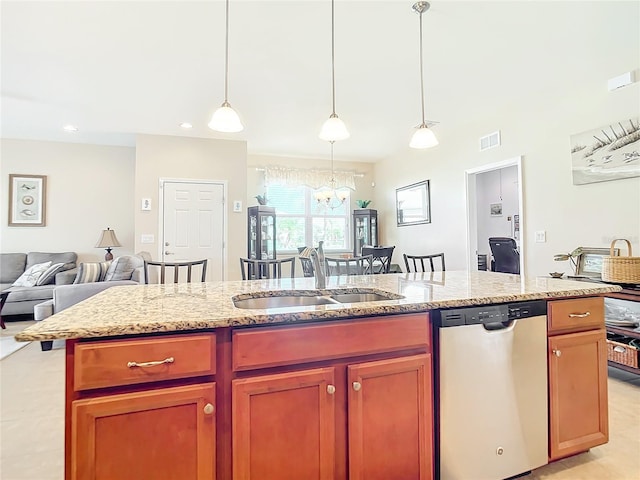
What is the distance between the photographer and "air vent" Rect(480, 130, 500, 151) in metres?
4.23

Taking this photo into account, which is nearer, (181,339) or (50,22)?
(181,339)

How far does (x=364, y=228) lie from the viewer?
22.1 ft

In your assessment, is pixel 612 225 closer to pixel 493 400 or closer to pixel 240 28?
pixel 493 400

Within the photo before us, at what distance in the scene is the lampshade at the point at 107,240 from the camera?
5.34 meters

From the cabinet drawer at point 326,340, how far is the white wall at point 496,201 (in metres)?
6.05

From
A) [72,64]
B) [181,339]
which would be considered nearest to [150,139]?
[72,64]

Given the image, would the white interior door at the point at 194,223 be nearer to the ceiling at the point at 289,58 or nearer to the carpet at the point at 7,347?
the ceiling at the point at 289,58

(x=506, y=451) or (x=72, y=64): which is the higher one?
(x=72, y=64)

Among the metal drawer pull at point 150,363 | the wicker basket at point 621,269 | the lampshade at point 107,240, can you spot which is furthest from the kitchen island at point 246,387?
the lampshade at point 107,240

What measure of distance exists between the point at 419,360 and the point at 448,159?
4.27 m

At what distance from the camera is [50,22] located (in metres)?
2.47

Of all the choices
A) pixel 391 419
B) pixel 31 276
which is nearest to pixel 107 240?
pixel 31 276

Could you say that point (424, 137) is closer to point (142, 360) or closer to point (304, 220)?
point (142, 360)

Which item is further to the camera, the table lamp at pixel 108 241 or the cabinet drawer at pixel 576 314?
the table lamp at pixel 108 241
